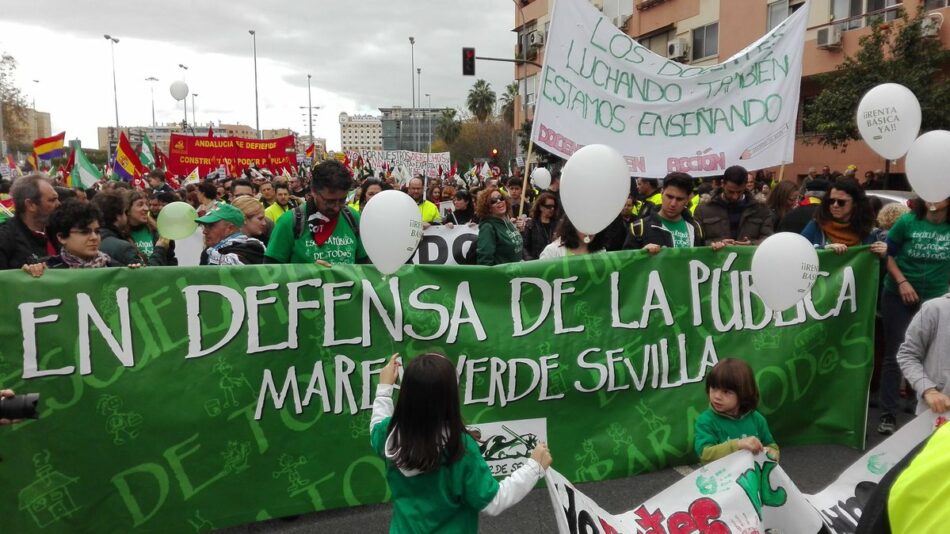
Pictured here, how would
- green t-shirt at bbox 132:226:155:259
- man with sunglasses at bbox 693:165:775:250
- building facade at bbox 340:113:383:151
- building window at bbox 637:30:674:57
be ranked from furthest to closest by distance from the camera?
building facade at bbox 340:113:383:151 → building window at bbox 637:30:674:57 → green t-shirt at bbox 132:226:155:259 → man with sunglasses at bbox 693:165:775:250

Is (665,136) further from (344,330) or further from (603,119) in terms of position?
(344,330)

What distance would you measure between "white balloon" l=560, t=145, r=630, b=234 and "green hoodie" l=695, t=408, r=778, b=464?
4.10ft

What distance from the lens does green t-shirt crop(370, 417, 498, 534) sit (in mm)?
2225

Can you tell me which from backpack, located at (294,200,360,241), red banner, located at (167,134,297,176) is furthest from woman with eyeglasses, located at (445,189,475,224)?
red banner, located at (167,134,297,176)

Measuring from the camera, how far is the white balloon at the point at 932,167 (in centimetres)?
413

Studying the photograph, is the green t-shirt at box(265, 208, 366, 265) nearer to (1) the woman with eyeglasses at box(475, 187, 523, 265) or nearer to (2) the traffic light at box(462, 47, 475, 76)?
(1) the woman with eyeglasses at box(475, 187, 523, 265)

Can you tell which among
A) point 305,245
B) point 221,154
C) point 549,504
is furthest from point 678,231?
point 221,154

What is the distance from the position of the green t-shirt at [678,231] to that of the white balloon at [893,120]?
1557 millimetres

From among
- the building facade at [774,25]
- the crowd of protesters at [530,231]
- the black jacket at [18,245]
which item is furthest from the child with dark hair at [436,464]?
the building facade at [774,25]

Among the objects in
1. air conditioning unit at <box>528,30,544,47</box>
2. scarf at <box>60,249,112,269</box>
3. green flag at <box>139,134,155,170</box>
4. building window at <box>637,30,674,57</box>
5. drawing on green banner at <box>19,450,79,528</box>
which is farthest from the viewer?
air conditioning unit at <box>528,30,544,47</box>

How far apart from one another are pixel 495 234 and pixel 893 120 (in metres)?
2.99

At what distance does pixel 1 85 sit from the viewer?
4250 centimetres

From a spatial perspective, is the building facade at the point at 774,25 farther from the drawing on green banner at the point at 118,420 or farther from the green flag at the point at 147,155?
the drawing on green banner at the point at 118,420

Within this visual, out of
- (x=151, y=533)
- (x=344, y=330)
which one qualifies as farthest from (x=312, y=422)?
(x=151, y=533)
